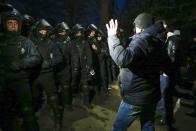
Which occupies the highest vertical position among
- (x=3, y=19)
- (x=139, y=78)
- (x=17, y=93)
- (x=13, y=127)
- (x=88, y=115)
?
(x=3, y=19)

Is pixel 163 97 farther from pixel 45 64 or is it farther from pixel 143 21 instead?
pixel 143 21

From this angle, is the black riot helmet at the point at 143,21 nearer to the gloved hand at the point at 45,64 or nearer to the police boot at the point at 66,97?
the gloved hand at the point at 45,64

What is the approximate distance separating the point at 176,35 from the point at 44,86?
310cm

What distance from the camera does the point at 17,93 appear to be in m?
6.64

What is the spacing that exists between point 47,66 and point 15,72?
1.46 m

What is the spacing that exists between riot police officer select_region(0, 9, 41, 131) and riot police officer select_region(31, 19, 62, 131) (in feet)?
3.87

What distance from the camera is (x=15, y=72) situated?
6.73m

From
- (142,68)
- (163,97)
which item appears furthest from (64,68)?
(142,68)

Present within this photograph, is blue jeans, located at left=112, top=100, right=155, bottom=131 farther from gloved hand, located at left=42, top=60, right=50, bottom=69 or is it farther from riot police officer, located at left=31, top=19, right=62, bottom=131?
gloved hand, located at left=42, top=60, right=50, bottom=69

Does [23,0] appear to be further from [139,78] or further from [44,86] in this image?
[139,78]

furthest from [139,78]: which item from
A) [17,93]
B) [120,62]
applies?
[17,93]

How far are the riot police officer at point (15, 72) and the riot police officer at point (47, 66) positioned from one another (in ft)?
3.87

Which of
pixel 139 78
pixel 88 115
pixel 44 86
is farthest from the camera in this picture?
pixel 88 115

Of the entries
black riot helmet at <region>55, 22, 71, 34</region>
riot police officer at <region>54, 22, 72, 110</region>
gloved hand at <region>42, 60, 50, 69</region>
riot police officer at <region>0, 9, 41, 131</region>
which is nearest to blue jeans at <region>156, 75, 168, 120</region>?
riot police officer at <region>54, 22, 72, 110</region>
